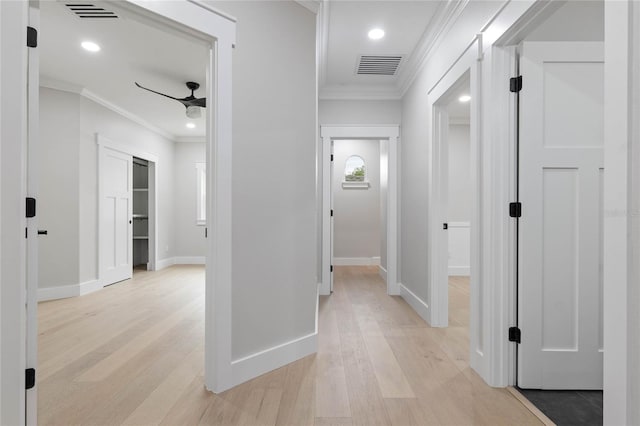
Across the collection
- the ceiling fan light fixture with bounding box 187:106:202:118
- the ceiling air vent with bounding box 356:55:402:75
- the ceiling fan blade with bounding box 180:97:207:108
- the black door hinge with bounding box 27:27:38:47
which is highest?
the ceiling air vent with bounding box 356:55:402:75

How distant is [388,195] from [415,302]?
1496mm

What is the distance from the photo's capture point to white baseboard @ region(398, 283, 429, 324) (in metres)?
3.44

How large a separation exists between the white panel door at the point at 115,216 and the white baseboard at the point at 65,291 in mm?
315

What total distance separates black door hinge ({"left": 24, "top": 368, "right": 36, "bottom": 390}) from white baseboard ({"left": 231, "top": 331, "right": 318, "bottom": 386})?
3.02 ft

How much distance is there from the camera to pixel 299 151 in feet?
8.34

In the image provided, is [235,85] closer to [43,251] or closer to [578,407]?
[578,407]

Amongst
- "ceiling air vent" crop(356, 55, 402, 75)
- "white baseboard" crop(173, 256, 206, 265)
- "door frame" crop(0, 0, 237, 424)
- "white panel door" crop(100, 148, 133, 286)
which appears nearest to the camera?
"door frame" crop(0, 0, 237, 424)

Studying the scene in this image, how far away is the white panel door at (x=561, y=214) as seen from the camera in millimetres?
2027

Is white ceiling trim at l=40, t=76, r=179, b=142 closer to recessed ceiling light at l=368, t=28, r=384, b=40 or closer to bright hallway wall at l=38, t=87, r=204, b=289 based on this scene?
bright hallway wall at l=38, t=87, r=204, b=289

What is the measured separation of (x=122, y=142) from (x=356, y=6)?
427cm

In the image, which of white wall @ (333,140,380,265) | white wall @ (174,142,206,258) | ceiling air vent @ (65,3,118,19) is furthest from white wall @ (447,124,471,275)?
ceiling air vent @ (65,3,118,19)

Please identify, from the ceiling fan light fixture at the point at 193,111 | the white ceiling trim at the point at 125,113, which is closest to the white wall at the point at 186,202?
the white ceiling trim at the point at 125,113

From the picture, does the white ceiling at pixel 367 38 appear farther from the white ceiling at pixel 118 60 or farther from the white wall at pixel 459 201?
the white wall at pixel 459 201

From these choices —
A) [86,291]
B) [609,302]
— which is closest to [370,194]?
[86,291]
